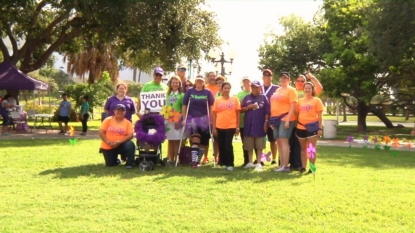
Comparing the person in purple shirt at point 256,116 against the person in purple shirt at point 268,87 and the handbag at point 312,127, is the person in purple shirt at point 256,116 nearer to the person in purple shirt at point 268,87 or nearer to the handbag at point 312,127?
the person in purple shirt at point 268,87

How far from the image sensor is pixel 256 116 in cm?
843

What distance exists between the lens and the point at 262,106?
27.7ft

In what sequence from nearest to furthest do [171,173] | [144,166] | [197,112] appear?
1. [171,173]
2. [144,166]
3. [197,112]

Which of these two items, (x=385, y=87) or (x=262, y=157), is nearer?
(x=262, y=157)

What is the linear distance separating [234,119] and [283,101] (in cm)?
95

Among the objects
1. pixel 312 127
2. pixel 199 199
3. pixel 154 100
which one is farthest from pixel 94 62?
pixel 199 199

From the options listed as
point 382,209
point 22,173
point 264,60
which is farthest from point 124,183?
point 264,60

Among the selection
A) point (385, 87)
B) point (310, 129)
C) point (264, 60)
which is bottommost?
point (310, 129)

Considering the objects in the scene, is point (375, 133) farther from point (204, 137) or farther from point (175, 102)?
point (175, 102)

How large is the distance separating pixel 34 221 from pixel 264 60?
28282 mm

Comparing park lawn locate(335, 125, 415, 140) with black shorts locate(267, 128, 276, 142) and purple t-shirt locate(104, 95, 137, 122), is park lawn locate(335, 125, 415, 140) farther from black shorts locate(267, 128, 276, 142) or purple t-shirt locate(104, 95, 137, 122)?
purple t-shirt locate(104, 95, 137, 122)

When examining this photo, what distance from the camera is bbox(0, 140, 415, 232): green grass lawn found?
487 centimetres

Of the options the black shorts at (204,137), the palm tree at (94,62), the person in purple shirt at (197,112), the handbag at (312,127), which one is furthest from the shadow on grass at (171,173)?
the palm tree at (94,62)

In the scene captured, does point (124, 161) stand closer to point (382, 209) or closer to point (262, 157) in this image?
point (262, 157)
